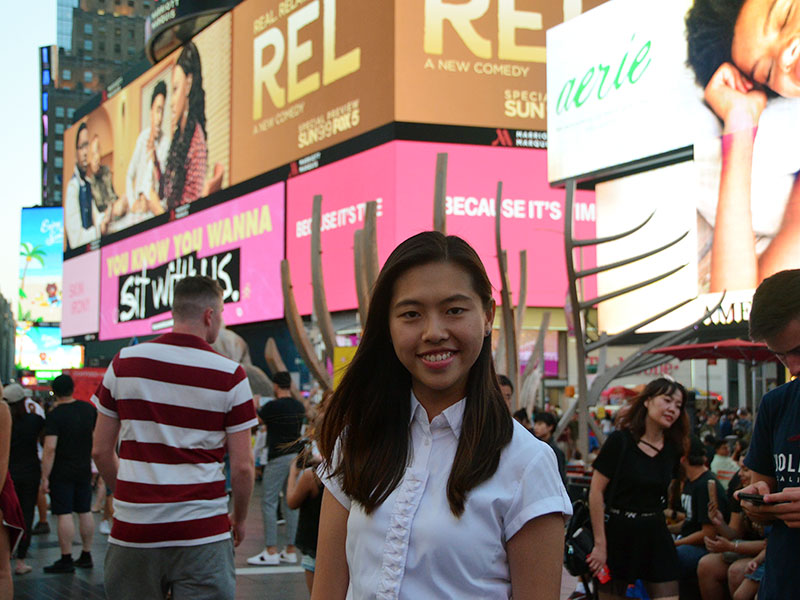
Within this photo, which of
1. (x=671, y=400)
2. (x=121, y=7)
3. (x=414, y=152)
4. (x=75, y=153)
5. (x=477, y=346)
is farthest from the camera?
(x=121, y=7)

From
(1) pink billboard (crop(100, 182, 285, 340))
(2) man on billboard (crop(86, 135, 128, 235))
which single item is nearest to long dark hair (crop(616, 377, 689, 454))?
(1) pink billboard (crop(100, 182, 285, 340))

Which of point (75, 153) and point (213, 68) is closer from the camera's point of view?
point (213, 68)

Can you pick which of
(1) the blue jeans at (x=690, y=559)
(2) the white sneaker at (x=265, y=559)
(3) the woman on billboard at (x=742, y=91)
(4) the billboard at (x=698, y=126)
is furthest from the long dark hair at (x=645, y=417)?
(3) the woman on billboard at (x=742, y=91)

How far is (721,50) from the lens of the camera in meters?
21.5

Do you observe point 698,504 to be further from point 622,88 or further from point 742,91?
point 622,88

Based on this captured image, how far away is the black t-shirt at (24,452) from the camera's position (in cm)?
915

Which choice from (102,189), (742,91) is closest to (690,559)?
(742,91)

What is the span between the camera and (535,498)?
76.4 inches

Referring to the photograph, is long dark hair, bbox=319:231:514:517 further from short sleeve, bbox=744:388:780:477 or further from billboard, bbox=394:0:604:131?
billboard, bbox=394:0:604:131

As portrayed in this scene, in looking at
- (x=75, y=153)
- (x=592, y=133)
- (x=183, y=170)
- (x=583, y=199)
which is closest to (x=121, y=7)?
(x=75, y=153)

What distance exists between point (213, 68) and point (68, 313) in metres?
22.6

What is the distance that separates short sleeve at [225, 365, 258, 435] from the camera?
432cm

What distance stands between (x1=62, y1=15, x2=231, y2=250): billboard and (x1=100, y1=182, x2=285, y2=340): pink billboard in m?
1.29

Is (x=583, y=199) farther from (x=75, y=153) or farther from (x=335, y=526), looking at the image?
(x=75, y=153)
